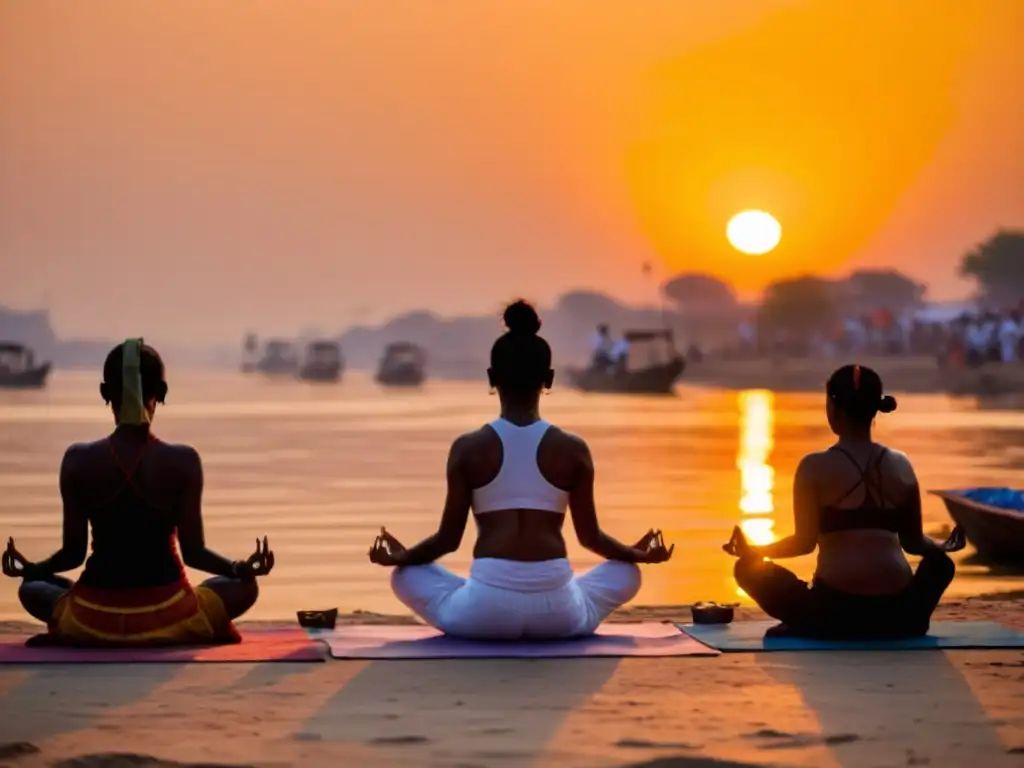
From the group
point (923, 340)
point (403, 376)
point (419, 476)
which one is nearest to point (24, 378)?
point (403, 376)

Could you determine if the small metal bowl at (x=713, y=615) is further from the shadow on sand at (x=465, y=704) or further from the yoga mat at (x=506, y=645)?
the shadow on sand at (x=465, y=704)

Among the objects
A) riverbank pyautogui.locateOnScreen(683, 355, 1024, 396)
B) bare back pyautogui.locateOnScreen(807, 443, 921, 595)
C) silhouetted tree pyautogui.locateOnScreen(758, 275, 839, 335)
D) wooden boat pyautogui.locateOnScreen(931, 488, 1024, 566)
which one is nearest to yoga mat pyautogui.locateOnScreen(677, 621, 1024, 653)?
bare back pyautogui.locateOnScreen(807, 443, 921, 595)

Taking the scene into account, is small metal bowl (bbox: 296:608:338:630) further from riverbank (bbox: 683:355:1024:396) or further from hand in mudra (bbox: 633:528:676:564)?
riverbank (bbox: 683:355:1024:396)

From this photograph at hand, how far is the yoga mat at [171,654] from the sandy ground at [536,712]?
0.46ft

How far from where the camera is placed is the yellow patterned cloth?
6.98 metres

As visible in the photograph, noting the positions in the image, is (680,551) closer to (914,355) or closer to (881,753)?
(881,753)

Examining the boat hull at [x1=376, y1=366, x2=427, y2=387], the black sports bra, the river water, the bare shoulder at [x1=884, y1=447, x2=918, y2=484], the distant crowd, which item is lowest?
the river water

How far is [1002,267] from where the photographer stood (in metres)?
116

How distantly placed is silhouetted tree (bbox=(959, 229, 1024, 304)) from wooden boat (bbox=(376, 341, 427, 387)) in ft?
126

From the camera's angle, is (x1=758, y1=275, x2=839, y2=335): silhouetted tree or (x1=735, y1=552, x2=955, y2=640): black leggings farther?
(x1=758, y1=275, x2=839, y2=335): silhouetted tree

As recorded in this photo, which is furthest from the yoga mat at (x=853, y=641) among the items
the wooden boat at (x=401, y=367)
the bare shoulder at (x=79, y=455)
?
the wooden boat at (x=401, y=367)

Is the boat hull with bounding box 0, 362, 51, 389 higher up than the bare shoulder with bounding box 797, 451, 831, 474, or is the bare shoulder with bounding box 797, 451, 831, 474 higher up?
the boat hull with bounding box 0, 362, 51, 389

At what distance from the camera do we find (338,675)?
650cm

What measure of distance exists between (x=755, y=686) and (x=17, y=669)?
2455mm
